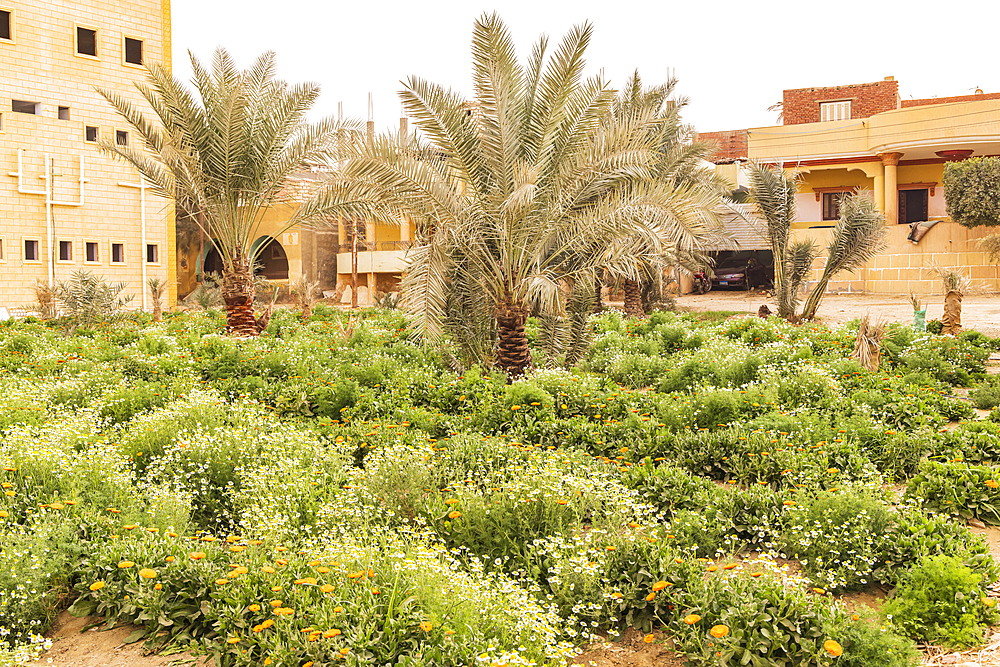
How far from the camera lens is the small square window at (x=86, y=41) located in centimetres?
2694

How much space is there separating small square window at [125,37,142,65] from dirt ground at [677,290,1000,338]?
21.9 m

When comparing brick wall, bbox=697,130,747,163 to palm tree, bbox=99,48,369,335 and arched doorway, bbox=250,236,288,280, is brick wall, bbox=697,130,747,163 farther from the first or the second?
palm tree, bbox=99,48,369,335

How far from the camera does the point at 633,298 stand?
67.7 ft

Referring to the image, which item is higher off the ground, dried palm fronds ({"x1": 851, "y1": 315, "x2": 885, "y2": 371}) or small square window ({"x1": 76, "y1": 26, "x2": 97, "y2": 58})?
small square window ({"x1": 76, "y1": 26, "x2": 97, "y2": 58})

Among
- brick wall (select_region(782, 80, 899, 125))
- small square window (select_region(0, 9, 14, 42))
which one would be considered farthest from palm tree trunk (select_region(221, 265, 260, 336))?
brick wall (select_region(782, 80, 899, 125))

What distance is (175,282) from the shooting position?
96.0 ft

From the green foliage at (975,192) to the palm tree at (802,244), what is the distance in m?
8.63

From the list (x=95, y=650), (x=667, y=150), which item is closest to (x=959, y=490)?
(x=95, y=650)

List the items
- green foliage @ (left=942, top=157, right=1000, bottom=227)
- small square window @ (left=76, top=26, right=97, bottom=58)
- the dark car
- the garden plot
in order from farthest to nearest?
the dark car, small square window @ (left=76, top=26, right=97, bottom=58), green foliage @ (left=942, top=157, right=1000, bottom=227), the garden plot

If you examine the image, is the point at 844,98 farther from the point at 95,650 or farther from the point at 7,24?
the point at 95,650

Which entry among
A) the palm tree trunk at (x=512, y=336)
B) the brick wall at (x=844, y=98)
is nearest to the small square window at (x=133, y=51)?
the palm tree trunk at (x=512, y=336)

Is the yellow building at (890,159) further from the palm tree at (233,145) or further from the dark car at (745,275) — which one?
the palm tree at (233,145)

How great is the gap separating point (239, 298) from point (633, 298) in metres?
10.3

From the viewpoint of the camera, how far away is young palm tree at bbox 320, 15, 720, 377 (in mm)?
9594
